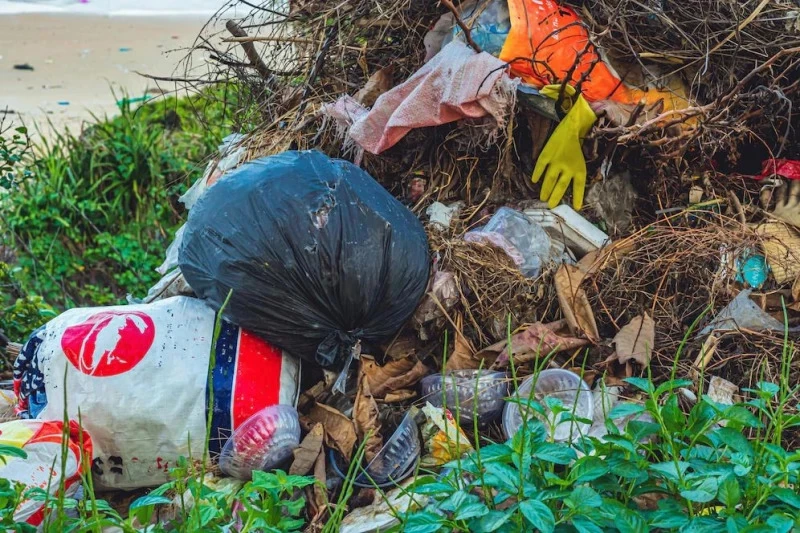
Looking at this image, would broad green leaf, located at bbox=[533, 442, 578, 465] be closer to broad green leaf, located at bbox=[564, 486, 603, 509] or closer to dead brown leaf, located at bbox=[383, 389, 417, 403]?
broad green leaf, located at bbox=[564, 486, 603, 509]

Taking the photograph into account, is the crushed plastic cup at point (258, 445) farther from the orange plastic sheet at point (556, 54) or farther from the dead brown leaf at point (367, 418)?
the orange plastic sheet at point (556, 54)

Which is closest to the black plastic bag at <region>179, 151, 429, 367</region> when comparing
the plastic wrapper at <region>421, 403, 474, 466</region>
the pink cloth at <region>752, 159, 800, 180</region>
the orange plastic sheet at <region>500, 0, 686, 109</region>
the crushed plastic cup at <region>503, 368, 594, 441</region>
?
the plastic wrapper at <region>421, 403, 474, 466</region>

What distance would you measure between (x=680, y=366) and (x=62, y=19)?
9037 millimetres

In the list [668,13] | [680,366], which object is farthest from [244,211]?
[668,13]

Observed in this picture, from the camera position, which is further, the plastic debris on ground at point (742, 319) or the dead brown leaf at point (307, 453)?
the plastic debris on ground at point (742, 319)

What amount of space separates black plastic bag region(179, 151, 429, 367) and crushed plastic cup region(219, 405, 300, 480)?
10.0 inches

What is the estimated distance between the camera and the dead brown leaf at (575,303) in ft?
8.23

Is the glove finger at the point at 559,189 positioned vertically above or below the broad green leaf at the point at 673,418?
above

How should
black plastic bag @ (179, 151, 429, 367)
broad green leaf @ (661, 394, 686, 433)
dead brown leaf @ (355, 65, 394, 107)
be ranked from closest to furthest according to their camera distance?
broad green leaf @ (661, 394, 686, 433) < black plastic bag @ (179, 151, 429, 367) < dead brown leaf @ (355, 65, 394, 107)

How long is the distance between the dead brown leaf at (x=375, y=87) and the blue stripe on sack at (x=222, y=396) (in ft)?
3.78

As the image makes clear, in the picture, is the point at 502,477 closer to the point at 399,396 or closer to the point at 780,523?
the point at 780,523

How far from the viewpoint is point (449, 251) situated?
8.65 ft

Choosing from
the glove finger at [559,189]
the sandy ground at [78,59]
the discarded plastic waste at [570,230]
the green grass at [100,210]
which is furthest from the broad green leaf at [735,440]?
the sandy ground at [78,59]

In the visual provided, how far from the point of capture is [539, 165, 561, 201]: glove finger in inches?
111
